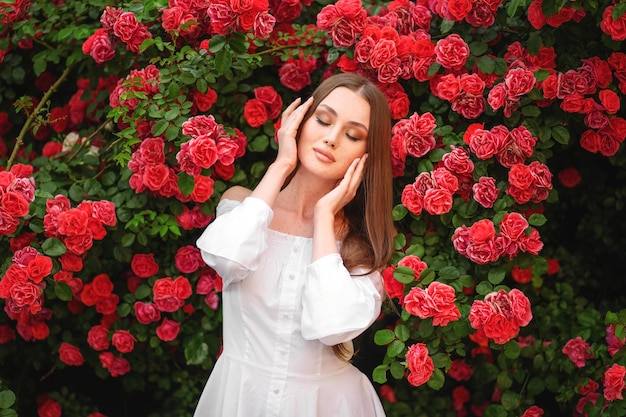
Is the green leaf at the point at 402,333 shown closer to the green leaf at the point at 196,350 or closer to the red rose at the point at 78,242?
the green leaf at the point at 196,350

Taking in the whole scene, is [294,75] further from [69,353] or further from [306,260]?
[69,353]

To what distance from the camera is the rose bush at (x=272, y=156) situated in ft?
8.22

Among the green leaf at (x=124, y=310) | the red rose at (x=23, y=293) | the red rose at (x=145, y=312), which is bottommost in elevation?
the green leaf at (x=124, y=310)

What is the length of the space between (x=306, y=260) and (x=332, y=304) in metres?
0.25

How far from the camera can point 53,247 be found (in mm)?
2551

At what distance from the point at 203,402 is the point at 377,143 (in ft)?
3.52

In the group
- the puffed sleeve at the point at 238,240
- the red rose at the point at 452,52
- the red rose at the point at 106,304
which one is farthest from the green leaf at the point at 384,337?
the red rose at the point at 106,304

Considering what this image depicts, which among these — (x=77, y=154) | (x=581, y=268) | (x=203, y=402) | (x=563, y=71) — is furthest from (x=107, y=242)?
(x=581, y=268)

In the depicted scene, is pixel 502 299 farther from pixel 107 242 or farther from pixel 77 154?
pixel 77 154

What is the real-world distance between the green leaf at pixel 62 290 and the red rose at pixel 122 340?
31 cm

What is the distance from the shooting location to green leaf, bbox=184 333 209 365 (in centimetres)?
293

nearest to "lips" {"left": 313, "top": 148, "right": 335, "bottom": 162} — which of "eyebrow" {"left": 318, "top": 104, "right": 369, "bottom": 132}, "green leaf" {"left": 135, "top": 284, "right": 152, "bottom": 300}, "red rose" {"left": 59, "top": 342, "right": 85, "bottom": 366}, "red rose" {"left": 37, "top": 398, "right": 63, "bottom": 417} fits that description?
"eyebrow" {"left": 318, "top": 104, "right": 369, "bottom": 132}

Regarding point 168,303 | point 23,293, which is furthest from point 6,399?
point 168,303

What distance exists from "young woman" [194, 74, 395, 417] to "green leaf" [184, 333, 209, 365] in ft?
1.44
